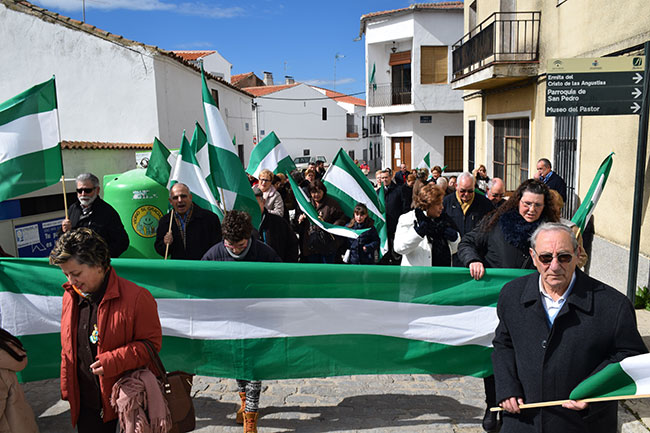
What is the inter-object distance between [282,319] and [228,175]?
7.03ft

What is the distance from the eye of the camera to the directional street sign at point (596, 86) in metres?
5.40

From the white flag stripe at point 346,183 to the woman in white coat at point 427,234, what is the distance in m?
2.25

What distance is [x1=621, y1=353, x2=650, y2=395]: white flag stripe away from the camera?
7.83 feet

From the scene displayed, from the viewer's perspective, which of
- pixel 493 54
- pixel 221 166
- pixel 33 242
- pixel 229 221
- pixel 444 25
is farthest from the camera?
pixel 444 25

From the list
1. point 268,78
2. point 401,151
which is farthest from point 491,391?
point 268,78

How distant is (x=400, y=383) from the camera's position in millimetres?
5004

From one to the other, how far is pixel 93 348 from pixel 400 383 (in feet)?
9.56

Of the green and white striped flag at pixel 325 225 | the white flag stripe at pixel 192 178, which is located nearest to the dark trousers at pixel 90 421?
the white flag stripe at pixel 192 178

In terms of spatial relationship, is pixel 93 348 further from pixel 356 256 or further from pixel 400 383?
pixel 356 256

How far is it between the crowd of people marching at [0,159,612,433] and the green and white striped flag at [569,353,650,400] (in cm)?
91

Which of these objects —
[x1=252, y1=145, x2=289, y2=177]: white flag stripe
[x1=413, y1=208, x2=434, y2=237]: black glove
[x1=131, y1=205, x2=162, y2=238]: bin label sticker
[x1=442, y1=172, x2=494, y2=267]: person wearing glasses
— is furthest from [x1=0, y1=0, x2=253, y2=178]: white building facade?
[x1=413, y1=208, x2=434, y2=237]: black glove

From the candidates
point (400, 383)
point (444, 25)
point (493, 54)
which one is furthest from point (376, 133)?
point (400, 383)

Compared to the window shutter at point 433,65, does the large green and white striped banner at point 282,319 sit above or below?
below

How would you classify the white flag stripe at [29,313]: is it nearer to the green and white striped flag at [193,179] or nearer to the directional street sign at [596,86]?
the green and white striped flag at [193,179]
